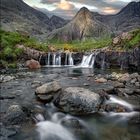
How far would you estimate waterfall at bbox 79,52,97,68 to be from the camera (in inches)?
2002

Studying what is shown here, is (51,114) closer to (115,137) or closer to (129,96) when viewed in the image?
(115,137)

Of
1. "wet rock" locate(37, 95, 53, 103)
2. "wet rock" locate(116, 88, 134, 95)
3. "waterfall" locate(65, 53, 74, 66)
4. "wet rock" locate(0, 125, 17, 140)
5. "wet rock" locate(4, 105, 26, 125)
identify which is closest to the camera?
"wet rock" locate(0, 125, 17, 140)

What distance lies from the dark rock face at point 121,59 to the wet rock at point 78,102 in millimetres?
24544

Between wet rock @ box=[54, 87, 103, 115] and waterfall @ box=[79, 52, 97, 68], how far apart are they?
30510 mm

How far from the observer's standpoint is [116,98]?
73.9 feet

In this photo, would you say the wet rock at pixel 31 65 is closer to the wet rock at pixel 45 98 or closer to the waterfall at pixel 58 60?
the waterfall at pixel 58 60

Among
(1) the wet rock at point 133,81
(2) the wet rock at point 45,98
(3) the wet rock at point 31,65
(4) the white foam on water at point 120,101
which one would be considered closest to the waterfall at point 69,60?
(3) the wet rock at point 31,65

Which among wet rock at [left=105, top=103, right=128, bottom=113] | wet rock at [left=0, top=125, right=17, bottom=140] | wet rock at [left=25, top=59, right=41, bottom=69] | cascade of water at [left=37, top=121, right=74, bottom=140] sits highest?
wet rock at [left=25, top=59, right=41, bottom=69]

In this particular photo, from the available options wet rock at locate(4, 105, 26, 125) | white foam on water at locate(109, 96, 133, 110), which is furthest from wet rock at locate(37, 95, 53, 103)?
white foam on water at locate(109, 96, 133, 110)


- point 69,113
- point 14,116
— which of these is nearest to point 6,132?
point 14,116

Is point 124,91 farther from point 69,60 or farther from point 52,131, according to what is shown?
point 69,60

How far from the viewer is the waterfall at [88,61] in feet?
167

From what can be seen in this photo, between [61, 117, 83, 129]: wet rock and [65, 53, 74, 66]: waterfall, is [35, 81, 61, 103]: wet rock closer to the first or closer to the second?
[61, 117, 83, 129]: wet rock

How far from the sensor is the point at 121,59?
47.2 metres
